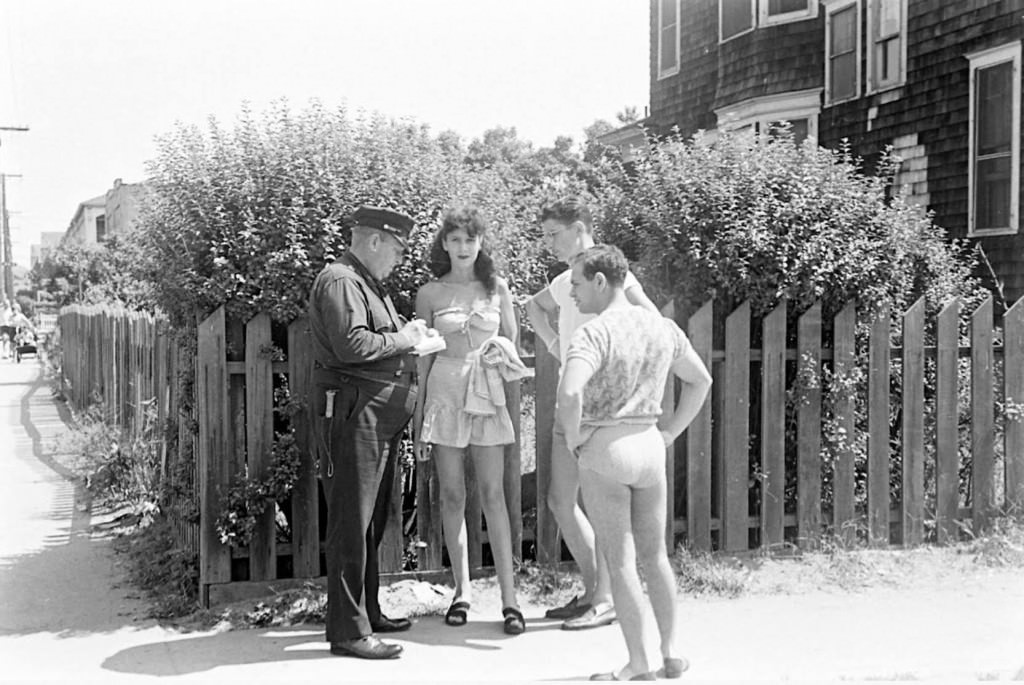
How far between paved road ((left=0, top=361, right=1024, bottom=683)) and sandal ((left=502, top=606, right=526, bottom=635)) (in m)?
0.05

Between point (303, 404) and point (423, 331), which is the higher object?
point (423, 331)

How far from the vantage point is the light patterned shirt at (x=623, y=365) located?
A: 13.6ft

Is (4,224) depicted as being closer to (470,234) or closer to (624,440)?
(470,234)

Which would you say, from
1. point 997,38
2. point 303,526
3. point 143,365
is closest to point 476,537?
point 303,526

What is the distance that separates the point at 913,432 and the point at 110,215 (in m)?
43.0

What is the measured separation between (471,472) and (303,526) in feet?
3.28

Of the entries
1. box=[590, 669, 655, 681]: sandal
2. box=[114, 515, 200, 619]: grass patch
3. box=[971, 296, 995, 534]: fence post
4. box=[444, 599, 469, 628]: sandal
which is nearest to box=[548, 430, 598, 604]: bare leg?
box=[444, 599, 469, 628]: sandal

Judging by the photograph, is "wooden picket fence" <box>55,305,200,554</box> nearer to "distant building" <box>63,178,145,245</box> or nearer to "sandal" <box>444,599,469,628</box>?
"distant building" <box>63,178,145,245</box>

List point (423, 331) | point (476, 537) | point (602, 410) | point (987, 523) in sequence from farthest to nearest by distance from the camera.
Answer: point (987, 523) < point (476, 537) < point (423, 331) < point (602, 410)

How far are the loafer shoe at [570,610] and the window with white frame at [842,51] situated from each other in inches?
510

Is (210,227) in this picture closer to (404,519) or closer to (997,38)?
(404,519)

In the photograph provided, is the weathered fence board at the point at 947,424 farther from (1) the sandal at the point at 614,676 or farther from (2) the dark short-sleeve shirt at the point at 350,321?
(2) the dark short-sleeve shirt at the point at 350,321

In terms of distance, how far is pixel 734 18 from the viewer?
1842 cm

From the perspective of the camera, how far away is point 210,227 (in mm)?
5566
